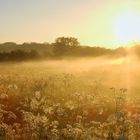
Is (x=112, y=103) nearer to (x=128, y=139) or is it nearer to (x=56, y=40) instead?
(x=128, y=139)

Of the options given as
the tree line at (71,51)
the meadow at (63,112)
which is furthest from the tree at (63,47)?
the meadow at (63,112)

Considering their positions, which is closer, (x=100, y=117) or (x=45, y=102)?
(x=45, y=102)

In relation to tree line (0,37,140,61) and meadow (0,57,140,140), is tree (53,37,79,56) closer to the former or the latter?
tree line (0,37,140,61)

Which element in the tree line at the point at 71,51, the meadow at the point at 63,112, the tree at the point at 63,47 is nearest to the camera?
the meadow at the point at 63,112

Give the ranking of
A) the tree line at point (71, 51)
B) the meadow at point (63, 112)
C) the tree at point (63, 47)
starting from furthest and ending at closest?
the tree at point (63, 47) → the tree line at point (71, 51) → the meadow at point (63, 112)

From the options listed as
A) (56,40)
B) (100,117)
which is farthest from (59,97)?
(56,40)

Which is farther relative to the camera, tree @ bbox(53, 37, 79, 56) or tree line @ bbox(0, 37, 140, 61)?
tree @ bbox(53, 37, 79, 56)

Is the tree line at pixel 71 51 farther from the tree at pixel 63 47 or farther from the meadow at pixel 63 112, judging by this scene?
the meadow at pixel 63 112

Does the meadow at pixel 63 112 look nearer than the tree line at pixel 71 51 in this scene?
Yes

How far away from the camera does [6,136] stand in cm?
1324

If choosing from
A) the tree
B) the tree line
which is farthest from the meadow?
the tree

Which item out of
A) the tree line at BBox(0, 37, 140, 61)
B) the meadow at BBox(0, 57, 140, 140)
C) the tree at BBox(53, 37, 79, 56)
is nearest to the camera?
the meadow at BBox(0, 57, 140, 140)

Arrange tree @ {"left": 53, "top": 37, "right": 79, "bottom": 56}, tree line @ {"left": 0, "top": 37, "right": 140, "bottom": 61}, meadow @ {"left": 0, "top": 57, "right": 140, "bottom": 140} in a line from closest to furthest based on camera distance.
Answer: meadow @ {"left": 0, "top": 57, "right": 140, "bottom": 140} < tree line @ {"left": 0, "top": 37, "right": 140, "bottom": 61} < tree @ {"left": 53, "top": 37, "right": 79, "bottom": 56}

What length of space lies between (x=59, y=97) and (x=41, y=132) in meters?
8.46
